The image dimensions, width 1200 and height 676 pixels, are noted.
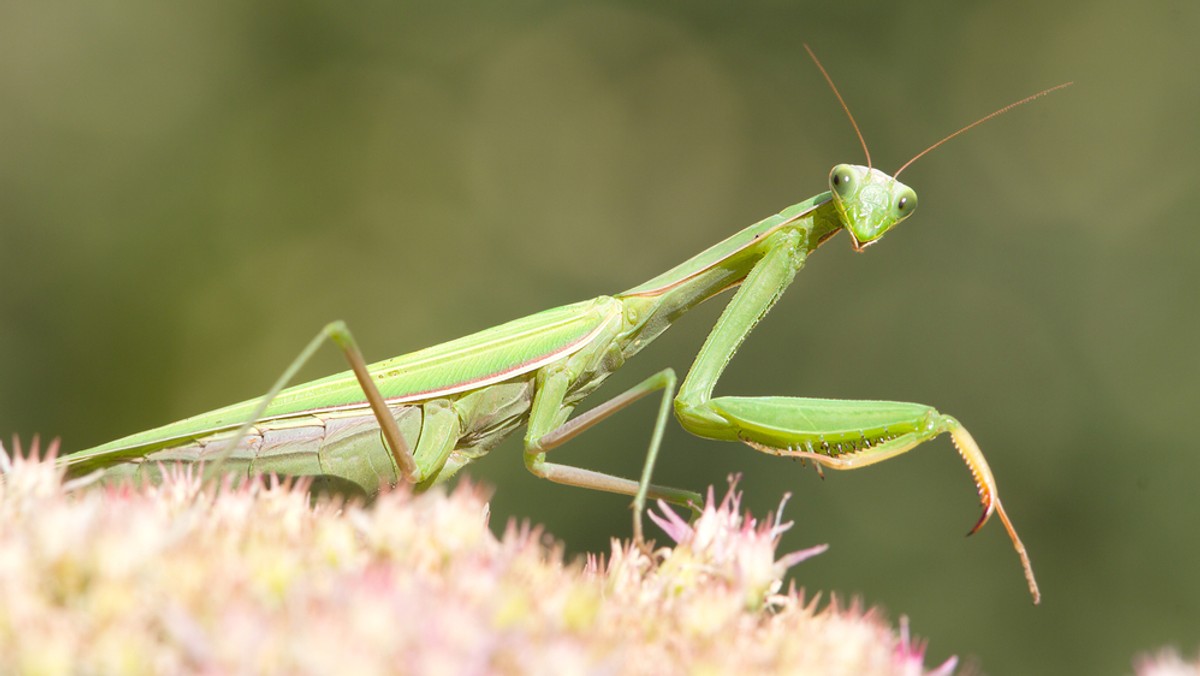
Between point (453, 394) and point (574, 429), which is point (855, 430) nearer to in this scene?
point (574, 429)

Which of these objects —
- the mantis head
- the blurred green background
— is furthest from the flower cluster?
the blurred green background

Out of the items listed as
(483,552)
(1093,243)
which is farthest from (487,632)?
(1093,243)

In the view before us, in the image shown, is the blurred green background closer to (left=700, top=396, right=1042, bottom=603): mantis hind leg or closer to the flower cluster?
(left=700, top=396, right=1042, bottom=603): mantis hind leg

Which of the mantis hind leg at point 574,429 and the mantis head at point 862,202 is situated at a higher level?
the mantis head at point 862,202

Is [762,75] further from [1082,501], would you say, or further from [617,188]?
[1082,501]

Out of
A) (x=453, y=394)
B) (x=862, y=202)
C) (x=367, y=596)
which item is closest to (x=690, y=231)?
(x=862, y=202)

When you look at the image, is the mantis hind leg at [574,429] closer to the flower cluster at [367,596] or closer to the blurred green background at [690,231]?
the flower cluster at [367,596]

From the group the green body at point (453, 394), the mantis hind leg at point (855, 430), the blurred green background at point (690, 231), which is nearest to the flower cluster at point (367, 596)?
the mantis hind leg at point (855, 430)
